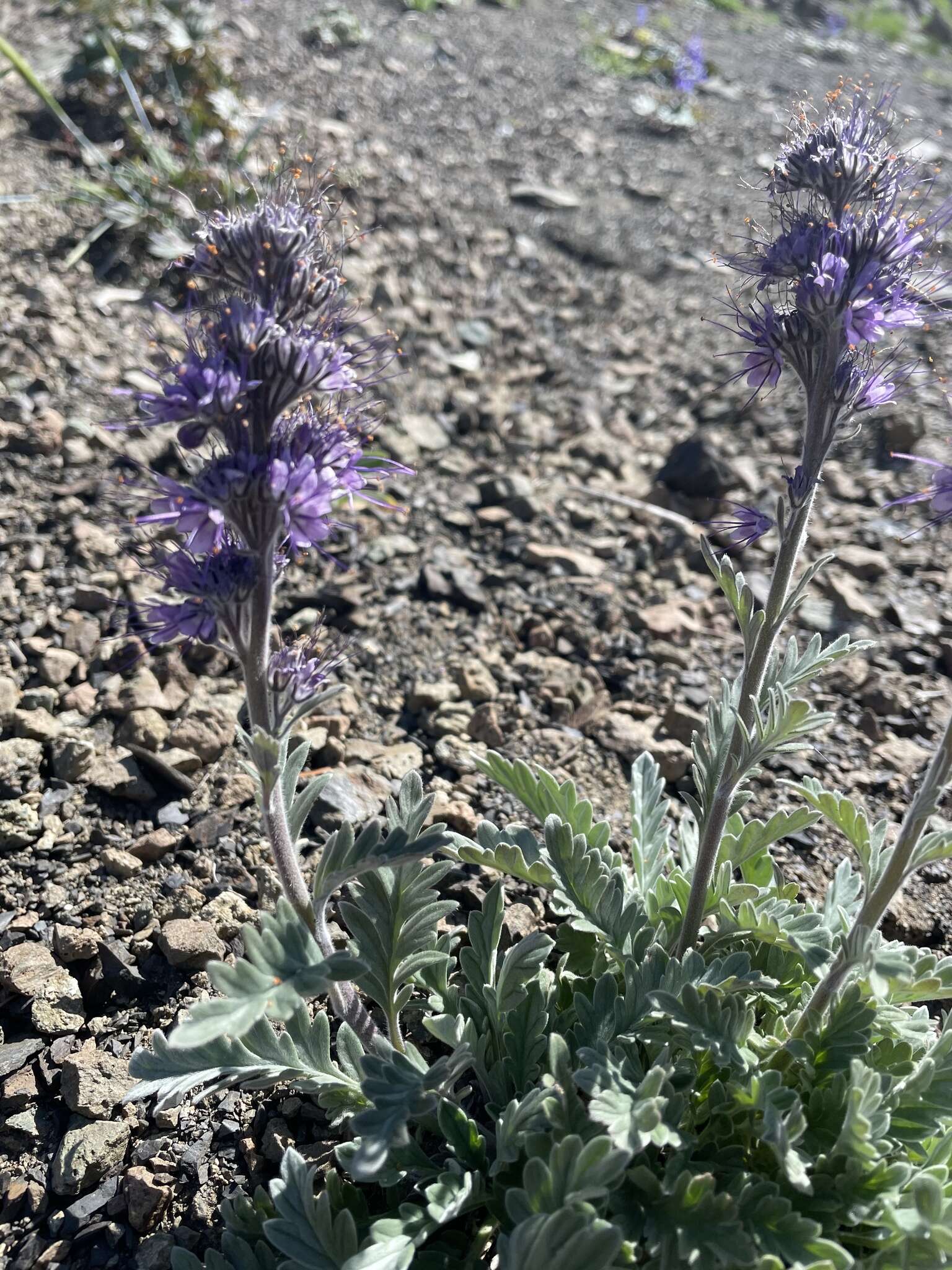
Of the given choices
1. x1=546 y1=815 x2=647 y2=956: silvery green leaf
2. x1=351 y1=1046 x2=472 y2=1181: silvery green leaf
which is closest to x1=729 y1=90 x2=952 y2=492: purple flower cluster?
x1=546 y1=815 x2=647 y2=956: silvery green leaf

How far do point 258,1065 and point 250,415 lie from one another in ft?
5.71

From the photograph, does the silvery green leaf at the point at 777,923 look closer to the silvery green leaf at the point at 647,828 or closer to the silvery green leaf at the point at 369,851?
the silvery green leaf at the point at 647,828

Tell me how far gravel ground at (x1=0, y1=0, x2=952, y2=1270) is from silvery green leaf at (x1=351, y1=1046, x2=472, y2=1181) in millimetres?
713

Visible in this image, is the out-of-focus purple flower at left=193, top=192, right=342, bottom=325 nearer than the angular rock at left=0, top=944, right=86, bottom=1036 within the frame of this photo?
Yes

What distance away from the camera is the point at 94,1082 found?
3.31m

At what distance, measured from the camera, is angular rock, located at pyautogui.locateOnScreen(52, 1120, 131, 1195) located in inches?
124

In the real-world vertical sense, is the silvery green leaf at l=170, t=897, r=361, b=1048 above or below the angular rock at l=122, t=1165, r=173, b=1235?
above

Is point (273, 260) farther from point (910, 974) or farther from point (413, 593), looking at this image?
point (413, 593)

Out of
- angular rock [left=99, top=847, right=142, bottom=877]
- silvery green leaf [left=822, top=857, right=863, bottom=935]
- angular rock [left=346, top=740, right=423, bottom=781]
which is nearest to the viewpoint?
silvery green leaf [left=822, top=857, right=863, bottom=935]

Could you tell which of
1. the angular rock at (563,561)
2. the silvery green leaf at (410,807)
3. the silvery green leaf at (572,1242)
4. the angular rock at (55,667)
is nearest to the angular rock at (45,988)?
the silvery green leaf at (410,807)

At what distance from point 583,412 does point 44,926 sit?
449cm

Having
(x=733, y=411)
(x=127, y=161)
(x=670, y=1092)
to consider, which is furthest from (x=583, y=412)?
(x=670, y=1092)

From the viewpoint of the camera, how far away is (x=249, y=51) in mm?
9219

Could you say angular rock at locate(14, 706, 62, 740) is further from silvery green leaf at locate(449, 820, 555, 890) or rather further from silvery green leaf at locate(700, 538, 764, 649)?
silvery green leaf at locate(700, 538, 764, 649)
